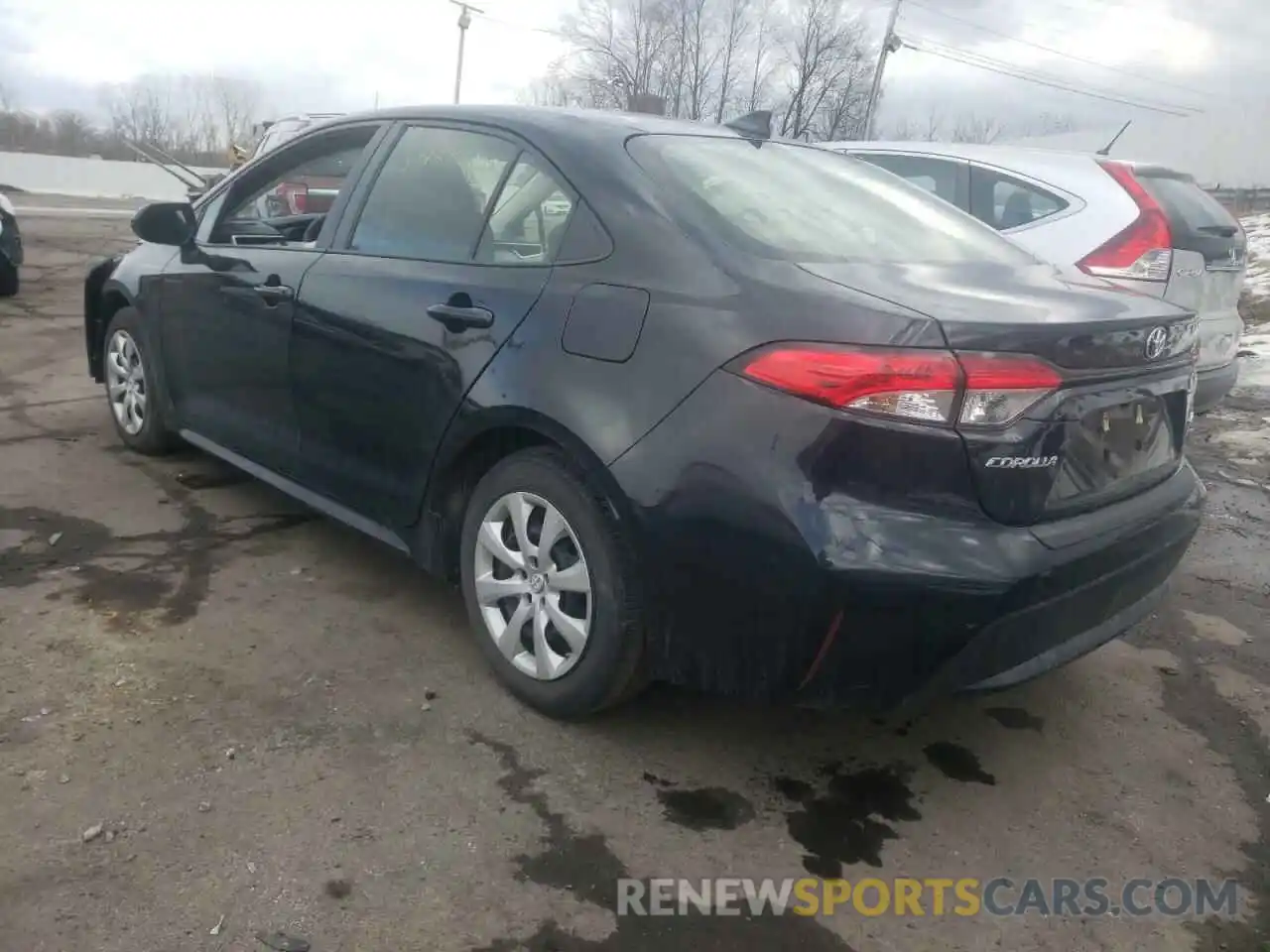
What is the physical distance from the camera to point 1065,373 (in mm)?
2318

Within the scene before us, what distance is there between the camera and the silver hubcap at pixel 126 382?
476cm

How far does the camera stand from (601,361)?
2.58 m

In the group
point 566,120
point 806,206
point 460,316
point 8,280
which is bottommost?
point 8,280

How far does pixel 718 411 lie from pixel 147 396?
3319 mm

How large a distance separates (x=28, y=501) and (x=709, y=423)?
322 centimetres

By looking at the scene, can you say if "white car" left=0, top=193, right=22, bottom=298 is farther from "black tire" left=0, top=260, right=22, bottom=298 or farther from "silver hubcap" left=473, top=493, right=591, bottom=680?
"silver hubcap" left=473, top=493, right=591, bottom=680

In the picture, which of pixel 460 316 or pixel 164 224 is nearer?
pixel 460 316

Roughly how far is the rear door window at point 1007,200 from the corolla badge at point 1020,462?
136 inches

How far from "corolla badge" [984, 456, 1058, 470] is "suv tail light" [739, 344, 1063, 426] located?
8 centimetres

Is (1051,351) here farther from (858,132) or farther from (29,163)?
(29,163)

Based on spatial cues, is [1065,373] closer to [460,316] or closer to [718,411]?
[718,411]

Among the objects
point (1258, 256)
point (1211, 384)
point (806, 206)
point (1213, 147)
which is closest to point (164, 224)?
point (806, 206)

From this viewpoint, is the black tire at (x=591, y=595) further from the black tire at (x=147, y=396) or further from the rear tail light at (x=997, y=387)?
the black tire at (x=147, y=396)

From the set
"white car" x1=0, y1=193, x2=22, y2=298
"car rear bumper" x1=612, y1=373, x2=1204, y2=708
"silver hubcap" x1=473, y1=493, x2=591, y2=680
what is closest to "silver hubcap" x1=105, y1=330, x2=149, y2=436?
"silver hubcap" x1=473, y1=493, x2=591, y2=680
